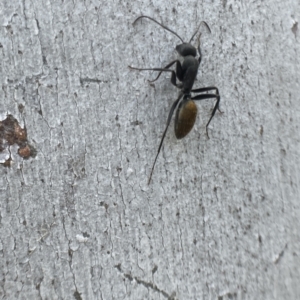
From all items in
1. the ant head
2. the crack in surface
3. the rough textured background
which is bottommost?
the crack in surface

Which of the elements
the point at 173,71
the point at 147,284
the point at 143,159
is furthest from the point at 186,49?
the point at 147,284

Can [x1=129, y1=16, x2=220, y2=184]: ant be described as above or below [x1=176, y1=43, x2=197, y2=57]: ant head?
below

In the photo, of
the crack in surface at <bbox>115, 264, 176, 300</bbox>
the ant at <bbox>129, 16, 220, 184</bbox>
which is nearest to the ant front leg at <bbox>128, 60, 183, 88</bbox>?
the ant at <bbox>129, 16, 220, 184</bbox>

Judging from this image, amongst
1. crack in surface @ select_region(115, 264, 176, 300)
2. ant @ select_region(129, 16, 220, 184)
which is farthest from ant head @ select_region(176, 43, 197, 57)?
crack in surface @ select_region(115, 264, 176, 300)

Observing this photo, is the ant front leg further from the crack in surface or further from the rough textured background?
the crack in surface

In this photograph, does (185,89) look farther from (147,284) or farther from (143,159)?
(147,284)

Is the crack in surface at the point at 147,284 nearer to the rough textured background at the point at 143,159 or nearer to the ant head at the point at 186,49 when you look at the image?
the rough textured background at the point at 143,159
